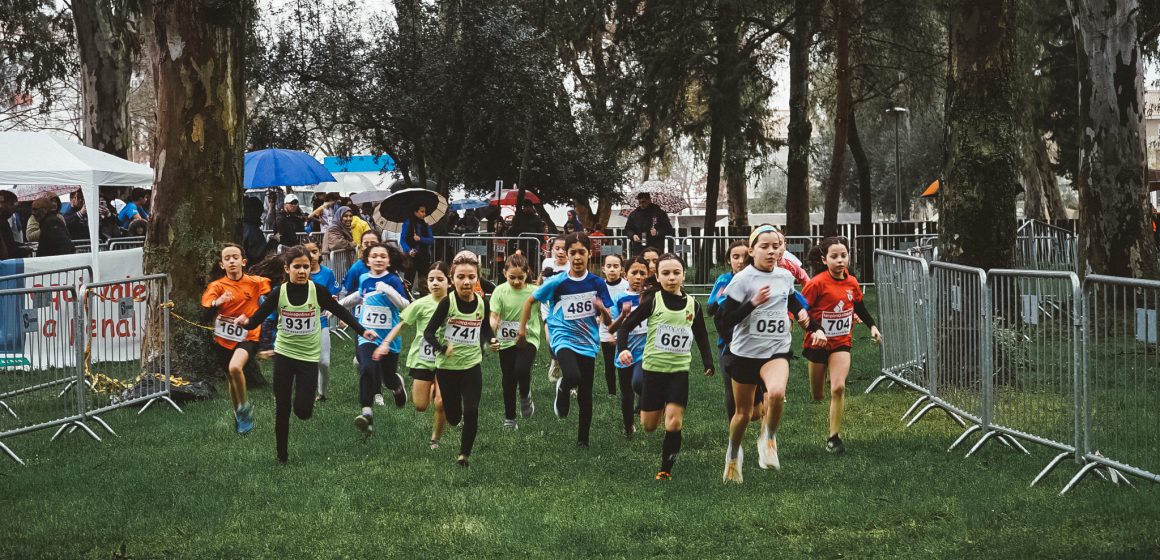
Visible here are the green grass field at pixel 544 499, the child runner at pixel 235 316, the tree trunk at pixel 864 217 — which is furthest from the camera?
the tree trunk at pixel 864 217

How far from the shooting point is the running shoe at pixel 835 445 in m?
9.68

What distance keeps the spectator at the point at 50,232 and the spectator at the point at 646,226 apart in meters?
9.60

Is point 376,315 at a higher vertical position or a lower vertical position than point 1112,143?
lower

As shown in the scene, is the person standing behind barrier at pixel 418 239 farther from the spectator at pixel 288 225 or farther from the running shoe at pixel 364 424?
the running shoe at pixel 364 424

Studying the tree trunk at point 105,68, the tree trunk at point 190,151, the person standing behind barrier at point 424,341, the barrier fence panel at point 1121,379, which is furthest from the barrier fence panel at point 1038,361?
the tree trunk at point 105,68

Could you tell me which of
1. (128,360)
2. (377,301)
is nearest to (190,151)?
(128,360)

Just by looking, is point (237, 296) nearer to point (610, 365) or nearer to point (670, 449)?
point (610, 365)

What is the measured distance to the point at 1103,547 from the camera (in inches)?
262

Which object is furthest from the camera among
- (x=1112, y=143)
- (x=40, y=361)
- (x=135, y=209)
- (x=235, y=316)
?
(x=135, y=209)

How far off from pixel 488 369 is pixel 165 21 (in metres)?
5.41

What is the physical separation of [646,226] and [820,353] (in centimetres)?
1311

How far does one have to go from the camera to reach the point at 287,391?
385 inches

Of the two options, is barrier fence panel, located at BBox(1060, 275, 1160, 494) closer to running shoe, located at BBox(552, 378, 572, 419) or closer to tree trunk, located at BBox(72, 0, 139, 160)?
running shoe, located at BBox(552, 378, 572, 419)

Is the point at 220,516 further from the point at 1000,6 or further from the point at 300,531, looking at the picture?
the point at 1000,6
